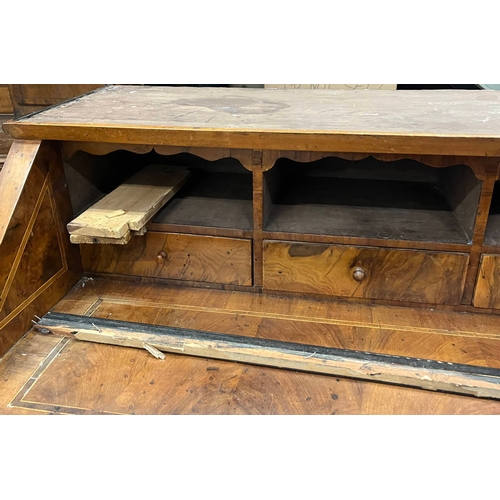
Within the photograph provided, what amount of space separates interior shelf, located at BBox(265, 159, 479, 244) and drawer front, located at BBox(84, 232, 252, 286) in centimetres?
16

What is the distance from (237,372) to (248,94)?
113cm

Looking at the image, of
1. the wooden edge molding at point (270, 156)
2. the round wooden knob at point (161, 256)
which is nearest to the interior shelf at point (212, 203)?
the round wooden knob at point (161, 256)

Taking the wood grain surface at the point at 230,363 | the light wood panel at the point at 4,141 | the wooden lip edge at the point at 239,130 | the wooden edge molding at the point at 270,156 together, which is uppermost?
the wooden lip edge at the point at 239,130

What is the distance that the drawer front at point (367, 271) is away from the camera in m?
1.54

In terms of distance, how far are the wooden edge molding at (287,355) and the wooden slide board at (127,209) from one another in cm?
27

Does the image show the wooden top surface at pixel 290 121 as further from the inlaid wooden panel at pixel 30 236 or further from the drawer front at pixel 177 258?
the drawer front at pixel 177 258

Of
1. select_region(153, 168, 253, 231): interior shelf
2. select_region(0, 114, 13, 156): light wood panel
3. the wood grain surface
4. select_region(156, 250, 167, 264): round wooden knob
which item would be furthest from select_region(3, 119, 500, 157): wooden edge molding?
select_region(0, 114, 13, 156): light wood panel

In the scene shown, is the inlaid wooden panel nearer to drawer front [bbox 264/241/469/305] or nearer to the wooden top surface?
the wooden top surface

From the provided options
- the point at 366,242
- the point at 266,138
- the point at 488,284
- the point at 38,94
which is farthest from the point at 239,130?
the point at 38,94

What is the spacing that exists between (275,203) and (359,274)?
403 mm

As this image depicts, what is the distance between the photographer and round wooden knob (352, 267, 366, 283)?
5.16 feet

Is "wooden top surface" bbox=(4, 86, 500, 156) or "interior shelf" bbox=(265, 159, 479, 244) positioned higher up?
"wooden top surface" bbox=(4, 86, 500, 156)

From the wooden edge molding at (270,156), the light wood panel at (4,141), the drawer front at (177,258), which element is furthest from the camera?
the light wood panel at (4,141)

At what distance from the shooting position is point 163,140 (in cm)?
146
